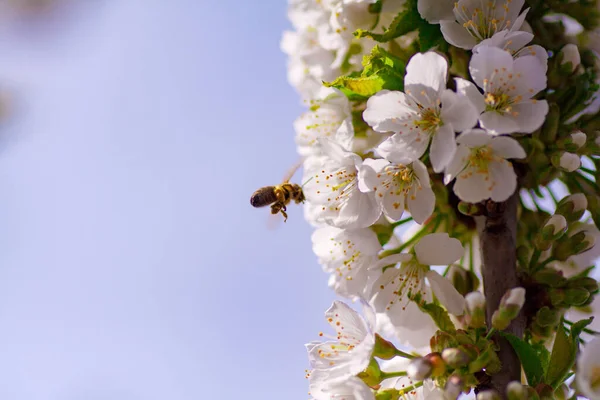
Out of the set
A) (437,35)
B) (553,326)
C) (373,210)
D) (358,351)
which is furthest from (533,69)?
(358,351)

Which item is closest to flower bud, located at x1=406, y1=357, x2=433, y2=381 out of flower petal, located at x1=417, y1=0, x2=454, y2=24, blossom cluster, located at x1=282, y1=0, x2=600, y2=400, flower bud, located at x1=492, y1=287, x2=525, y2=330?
blossom cluster, located at x1=282, y1=0, x2=600, y2=400

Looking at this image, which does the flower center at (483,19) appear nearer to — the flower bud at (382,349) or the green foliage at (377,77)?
the green foliage at (377,77)

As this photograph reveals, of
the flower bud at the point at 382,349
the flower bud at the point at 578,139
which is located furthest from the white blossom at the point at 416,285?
the flower bud at the point at 578,139

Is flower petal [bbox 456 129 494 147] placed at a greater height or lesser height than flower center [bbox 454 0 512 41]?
lesser

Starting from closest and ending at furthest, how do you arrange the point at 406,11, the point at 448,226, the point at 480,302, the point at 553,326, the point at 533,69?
1. the point at 480,302
2. the point at 533,69
3. the point at 553,326
4. the point at 406,11
5. the point at 448,226

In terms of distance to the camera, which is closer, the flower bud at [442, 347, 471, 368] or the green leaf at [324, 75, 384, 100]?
the flower bud at [442, 347, 471, 368]

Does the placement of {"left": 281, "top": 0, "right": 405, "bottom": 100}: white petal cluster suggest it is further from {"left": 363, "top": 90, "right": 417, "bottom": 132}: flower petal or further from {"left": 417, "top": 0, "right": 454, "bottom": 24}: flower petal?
{"left": 363, "top": 90, "right": 417, "bottom": 132}: flower petal

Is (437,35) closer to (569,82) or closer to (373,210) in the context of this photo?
(569,82)
